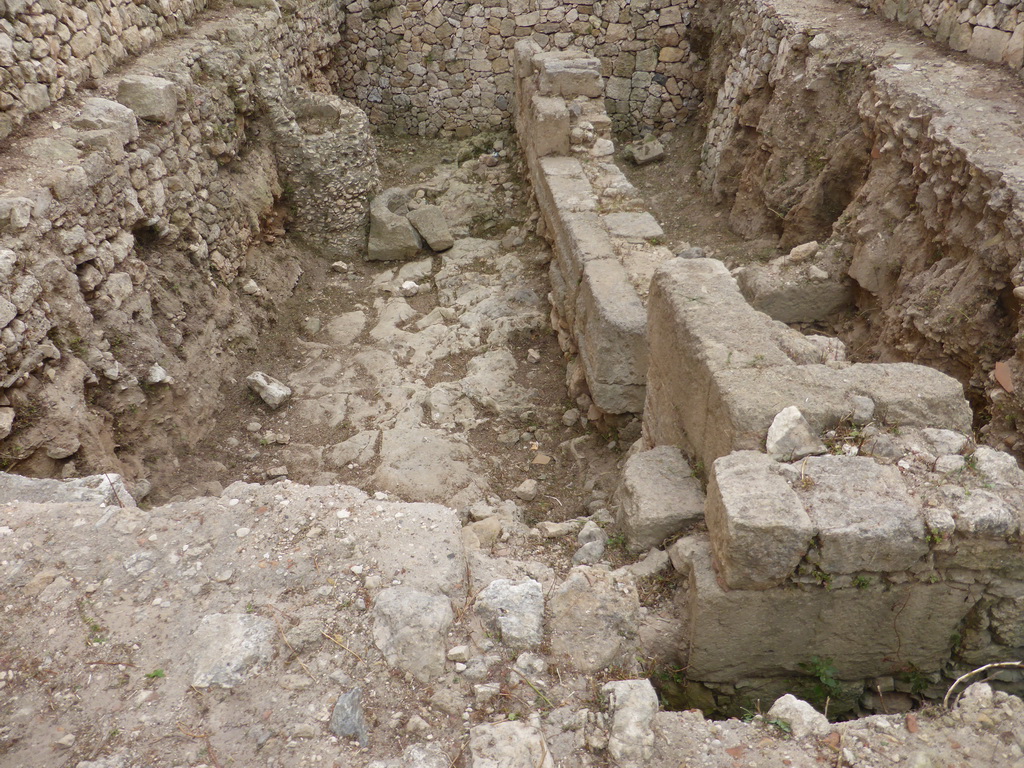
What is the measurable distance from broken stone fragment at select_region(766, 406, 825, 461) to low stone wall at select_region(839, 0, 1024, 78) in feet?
14.2

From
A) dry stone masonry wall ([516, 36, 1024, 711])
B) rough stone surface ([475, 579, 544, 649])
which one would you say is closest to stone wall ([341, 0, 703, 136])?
dry stone masonry wall ([516, 36, 1024, 711])

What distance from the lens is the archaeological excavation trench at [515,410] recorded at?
2.14 m

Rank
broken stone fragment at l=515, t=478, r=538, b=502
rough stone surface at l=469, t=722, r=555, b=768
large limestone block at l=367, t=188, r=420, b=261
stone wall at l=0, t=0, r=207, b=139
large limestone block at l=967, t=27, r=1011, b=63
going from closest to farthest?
rough stone surface at l=469, t=722, r=555, b=768 < stone wall at l=0, t=0, r=207, b=139 < broken stone fragment at l=515, t=478, r=538, b=502 < large limestone block at l=967, t=27, r=1011, b=63 < large limestone block at l=367, t=188, r=420, b=261

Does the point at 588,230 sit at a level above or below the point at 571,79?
below

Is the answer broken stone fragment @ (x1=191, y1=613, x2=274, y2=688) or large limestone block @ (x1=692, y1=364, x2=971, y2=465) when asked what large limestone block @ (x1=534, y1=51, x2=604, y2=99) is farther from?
broken stone fragment @ (x1=191, y1=613, x2=274, y2=688)

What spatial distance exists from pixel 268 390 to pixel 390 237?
264 cm

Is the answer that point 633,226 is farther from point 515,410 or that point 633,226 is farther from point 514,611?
point 514,611

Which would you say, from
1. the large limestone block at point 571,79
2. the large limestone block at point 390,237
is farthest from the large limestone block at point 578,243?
the large limestone block at point 390,237

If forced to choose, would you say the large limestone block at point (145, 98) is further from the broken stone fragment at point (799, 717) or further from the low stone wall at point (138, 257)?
the broken stone fragment at point (799, 717)

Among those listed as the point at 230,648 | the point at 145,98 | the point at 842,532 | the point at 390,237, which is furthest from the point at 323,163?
the point at 842,532

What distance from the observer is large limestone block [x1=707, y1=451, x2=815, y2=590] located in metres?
2.23

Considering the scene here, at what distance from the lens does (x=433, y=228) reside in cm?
728

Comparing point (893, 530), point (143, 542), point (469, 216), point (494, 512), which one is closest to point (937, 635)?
point (893, 530)

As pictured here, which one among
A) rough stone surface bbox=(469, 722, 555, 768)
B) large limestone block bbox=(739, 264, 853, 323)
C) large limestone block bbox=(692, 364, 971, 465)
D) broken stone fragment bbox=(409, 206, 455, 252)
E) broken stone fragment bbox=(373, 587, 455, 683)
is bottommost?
broken stone fragment bbox=(409, 206, 455, 252)
